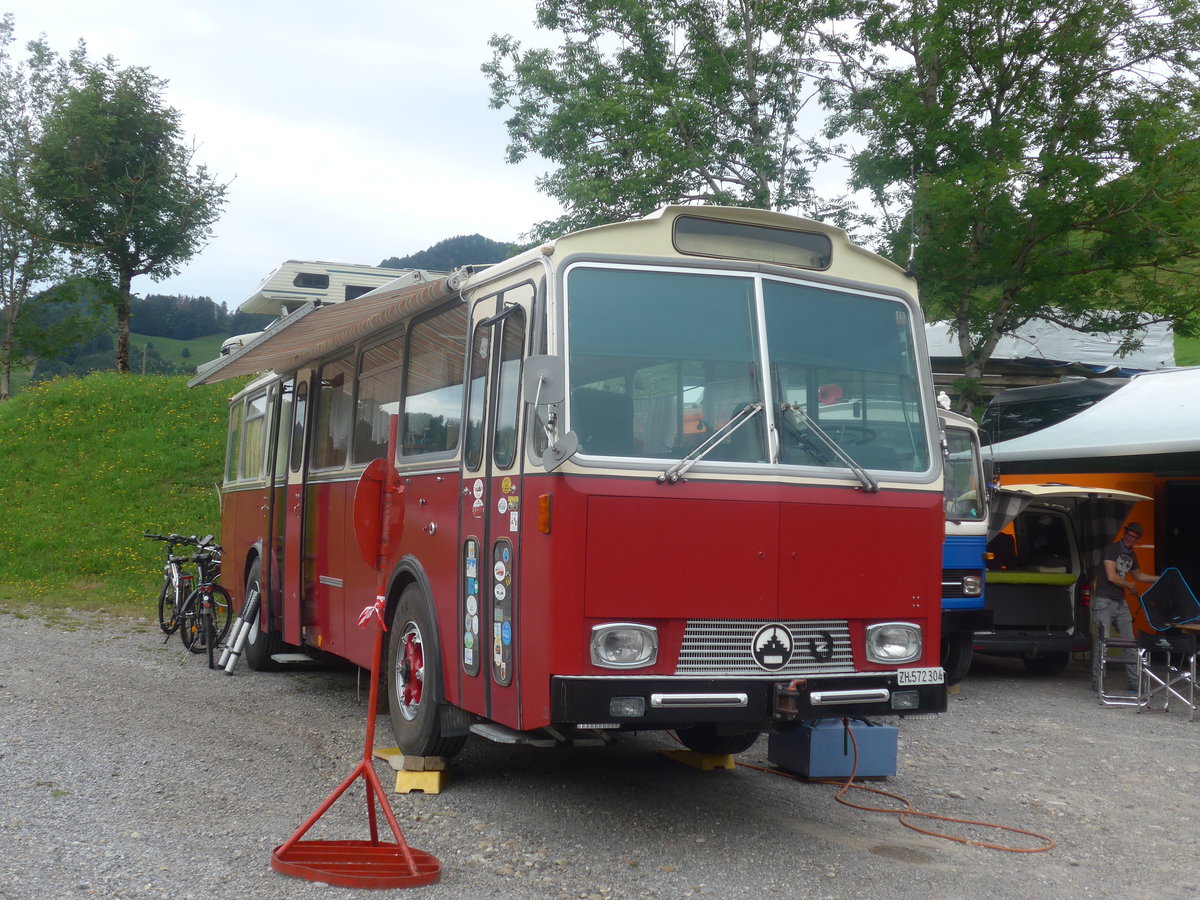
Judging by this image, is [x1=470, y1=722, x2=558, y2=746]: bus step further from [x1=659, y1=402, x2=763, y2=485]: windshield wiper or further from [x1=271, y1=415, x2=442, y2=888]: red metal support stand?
[x1=659, y1=402, x2=763, y2=485]: windshield wiper

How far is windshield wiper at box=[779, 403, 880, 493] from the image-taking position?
230 inches

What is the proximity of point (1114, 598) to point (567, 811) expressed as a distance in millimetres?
7748

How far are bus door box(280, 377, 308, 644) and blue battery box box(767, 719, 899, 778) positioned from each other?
15.0 ft

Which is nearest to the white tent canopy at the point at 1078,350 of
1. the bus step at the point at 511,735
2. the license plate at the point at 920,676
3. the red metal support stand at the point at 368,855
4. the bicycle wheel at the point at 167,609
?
the bicycle wheel at the point at 167,609

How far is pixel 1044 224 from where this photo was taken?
14.6 meters

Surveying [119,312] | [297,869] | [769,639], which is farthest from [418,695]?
[119,312]

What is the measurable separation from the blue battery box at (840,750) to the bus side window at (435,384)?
2.83 m

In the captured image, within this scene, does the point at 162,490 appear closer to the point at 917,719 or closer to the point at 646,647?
the point at 917,719

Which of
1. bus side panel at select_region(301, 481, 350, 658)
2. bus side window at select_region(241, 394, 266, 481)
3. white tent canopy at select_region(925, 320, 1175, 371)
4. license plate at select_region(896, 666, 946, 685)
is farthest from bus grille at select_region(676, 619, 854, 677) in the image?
white tent canopy at select_region(925, 320, 1175, 371)

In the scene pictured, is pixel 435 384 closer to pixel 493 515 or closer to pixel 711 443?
pixel 493 515

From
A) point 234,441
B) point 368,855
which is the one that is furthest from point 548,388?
point 234,441

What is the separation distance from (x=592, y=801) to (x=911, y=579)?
Answer: 2.19 metres

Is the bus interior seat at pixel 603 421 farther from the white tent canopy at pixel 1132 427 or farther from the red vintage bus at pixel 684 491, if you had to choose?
the white tent canopy at pixel 1132 427

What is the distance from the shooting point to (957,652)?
11977mm
